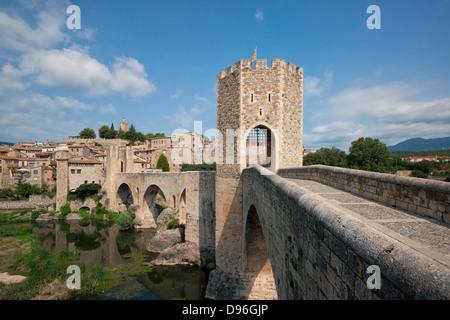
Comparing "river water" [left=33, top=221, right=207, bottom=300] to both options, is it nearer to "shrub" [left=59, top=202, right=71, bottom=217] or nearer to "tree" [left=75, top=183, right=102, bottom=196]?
"shrub" [left=59, top=202, right=71, bottom=217]

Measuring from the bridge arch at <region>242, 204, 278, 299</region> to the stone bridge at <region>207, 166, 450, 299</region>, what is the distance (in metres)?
5.45

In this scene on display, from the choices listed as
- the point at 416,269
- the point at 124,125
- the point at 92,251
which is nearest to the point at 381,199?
the point at 416,269

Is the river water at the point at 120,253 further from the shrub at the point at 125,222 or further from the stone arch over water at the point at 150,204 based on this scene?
the stone arch over water at the point at 150,204

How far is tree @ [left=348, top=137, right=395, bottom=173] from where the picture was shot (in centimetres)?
2705

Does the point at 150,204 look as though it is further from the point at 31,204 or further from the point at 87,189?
the point at 31,204

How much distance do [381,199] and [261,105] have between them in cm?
748

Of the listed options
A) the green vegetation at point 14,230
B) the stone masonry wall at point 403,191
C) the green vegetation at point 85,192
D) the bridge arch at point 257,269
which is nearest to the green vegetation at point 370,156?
the bridge arch at point 257,269

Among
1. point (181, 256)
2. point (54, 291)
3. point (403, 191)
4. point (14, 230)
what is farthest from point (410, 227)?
point (14, 230)

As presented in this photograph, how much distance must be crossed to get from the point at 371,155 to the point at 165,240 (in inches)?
991

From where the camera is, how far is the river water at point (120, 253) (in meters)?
14.7

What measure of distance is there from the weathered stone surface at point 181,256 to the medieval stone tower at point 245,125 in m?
5.90

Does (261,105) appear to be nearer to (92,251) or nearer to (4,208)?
(92,251)

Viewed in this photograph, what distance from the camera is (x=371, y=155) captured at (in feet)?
90.5

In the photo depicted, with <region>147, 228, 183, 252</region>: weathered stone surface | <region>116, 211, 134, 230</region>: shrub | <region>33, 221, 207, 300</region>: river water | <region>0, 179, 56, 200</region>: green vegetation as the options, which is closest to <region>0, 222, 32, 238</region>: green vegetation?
<region>33, 221, 207, 300</region>: river water
